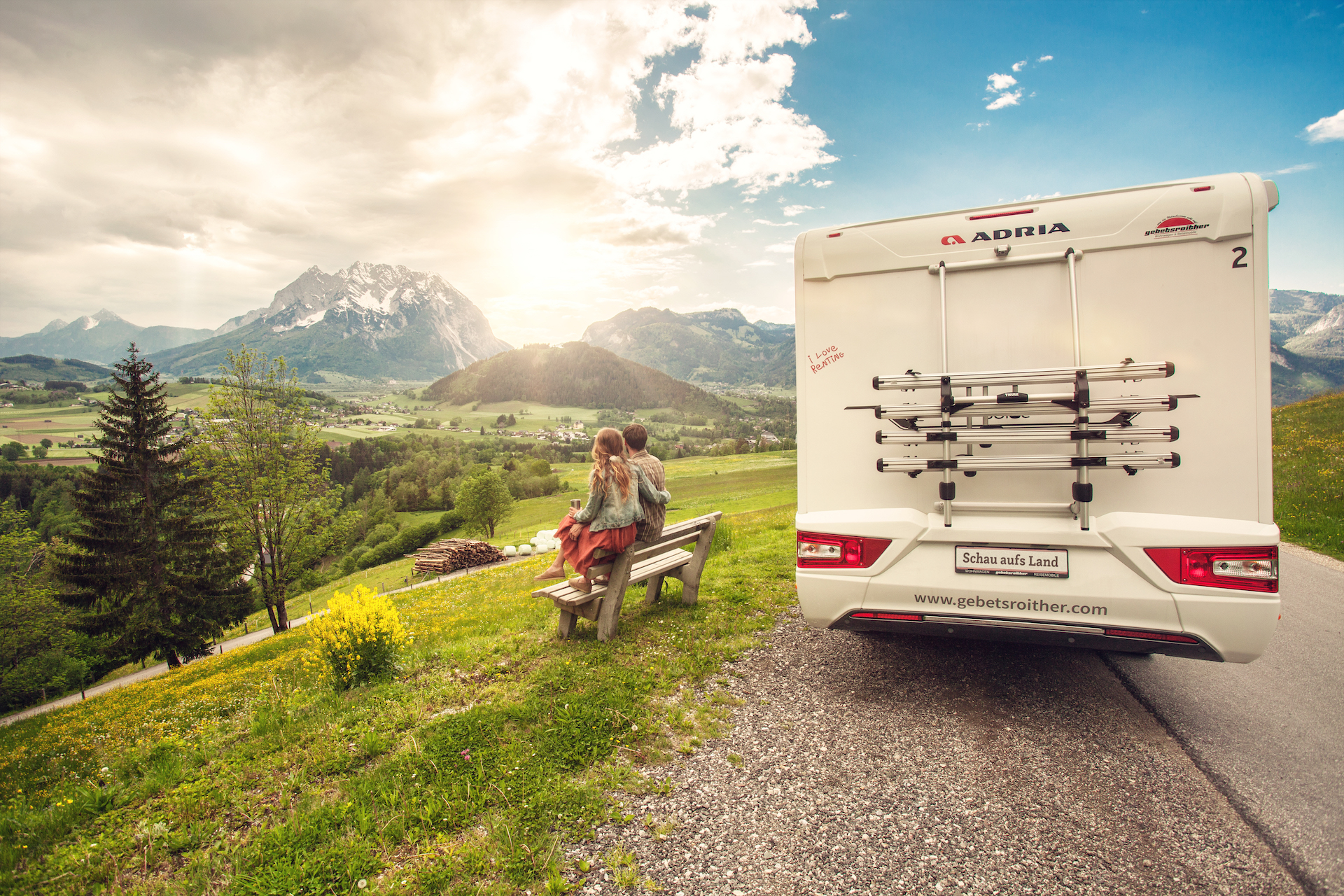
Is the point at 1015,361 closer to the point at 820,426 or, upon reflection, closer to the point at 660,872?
the point at 820,426

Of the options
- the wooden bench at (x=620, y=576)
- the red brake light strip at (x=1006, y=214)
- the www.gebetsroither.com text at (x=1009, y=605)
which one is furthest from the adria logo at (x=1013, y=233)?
the wooden bench at (x=620, y=576)

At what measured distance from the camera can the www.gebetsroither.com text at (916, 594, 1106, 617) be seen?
148 inches

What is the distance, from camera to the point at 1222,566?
11.5 ft

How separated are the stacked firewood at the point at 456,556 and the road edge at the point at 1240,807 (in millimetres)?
29276

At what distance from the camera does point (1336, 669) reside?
5.49m

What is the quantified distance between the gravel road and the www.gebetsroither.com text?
102cm

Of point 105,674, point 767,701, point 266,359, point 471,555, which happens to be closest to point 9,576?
point 105,674

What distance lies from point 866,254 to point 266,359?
3230 centimetres

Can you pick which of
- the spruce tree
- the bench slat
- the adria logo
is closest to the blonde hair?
the bench slat

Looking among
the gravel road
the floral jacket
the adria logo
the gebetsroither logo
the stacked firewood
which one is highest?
the adria logo

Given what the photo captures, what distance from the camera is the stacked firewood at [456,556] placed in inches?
1150

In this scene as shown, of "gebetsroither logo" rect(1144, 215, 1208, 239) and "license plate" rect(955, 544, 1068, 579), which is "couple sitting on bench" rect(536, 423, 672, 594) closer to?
"license plate" rect(955, 544, 1068, 579)

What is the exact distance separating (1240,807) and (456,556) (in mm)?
30474

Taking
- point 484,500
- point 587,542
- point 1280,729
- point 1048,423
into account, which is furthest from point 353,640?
point 484,500
